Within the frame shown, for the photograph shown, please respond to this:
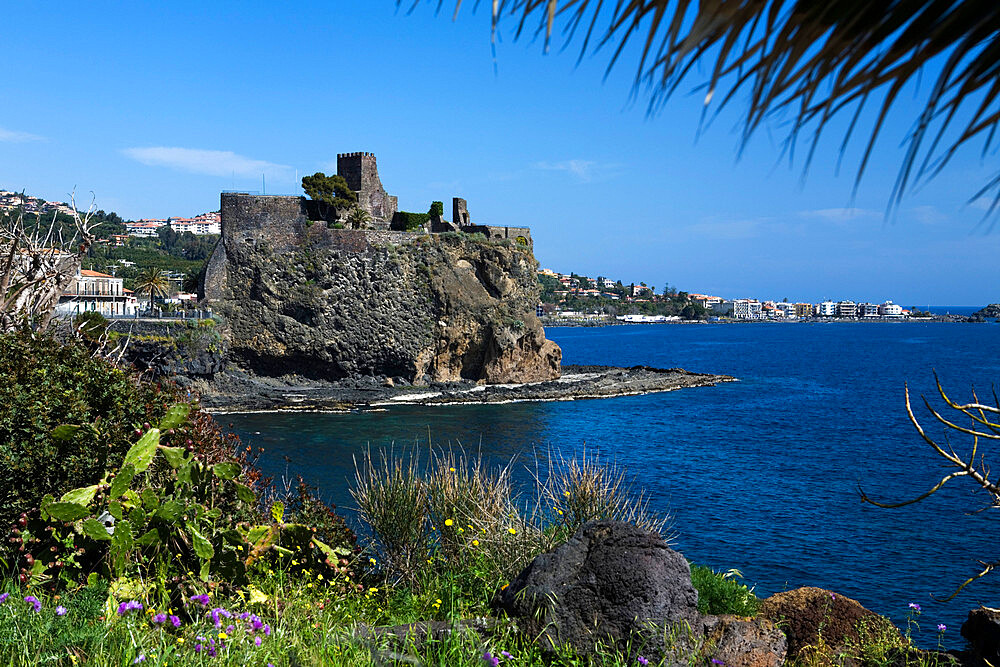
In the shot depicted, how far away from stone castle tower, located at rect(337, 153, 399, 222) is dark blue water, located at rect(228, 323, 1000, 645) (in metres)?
15.8

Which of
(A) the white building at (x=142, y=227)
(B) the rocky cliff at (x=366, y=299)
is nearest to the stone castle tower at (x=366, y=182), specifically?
(B) the rocky cliff at (x=366, y=299)

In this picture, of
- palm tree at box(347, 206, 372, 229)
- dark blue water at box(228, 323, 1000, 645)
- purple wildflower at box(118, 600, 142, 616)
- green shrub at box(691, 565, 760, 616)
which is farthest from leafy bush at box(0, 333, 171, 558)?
palm tree at box(347, 206, 372, 229)

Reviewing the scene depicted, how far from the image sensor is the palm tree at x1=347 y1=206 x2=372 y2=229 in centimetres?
4873

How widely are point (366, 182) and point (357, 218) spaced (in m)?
2.72

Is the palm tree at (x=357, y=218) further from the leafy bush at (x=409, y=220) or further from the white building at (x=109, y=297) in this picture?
the white building at (x=109, y=297)

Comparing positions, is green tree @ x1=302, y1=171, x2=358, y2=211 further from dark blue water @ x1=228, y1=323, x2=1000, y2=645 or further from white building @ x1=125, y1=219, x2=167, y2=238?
white building @ x1=125, y1=219, x2=167, y2=238

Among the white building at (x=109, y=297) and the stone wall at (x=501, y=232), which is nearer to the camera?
the white building at (x=109, y=297)

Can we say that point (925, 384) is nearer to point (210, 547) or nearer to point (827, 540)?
point (827, 540)

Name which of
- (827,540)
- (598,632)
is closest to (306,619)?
(598,632)

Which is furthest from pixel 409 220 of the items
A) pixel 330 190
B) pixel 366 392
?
pixel 366 392

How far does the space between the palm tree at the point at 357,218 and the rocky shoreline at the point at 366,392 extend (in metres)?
9.40

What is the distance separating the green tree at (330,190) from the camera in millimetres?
48938

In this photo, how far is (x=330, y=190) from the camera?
49.1 meters

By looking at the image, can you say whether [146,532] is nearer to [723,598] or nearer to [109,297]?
[723,598]
